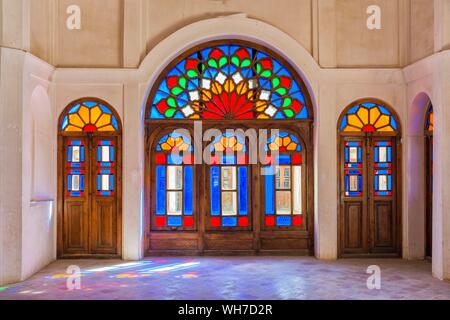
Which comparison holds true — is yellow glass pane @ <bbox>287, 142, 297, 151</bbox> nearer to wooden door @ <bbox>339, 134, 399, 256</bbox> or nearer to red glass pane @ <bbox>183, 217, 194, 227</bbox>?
wooden door @ <bbox>339, 134, 399, 256</bbox>

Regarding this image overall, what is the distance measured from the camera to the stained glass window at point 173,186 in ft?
32.3

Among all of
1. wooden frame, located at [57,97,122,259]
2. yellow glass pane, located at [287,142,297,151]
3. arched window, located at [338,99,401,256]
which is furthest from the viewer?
yellow glass pane, located at [287,142,297,151]

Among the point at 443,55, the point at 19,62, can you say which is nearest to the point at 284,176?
the point at 443,55

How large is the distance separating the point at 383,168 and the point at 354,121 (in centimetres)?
104

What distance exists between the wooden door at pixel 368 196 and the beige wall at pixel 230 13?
1.55 m

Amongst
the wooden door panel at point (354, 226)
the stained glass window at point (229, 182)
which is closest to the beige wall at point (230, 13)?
the stained glass window at point (229, 182)

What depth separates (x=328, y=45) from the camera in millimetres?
9578

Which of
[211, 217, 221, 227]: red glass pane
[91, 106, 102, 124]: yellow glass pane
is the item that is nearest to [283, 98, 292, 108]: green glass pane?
[211, 217, 221, 227]: red glass pane

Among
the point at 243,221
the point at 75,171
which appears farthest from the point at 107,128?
the point at 243,221

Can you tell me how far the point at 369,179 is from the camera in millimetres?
9641

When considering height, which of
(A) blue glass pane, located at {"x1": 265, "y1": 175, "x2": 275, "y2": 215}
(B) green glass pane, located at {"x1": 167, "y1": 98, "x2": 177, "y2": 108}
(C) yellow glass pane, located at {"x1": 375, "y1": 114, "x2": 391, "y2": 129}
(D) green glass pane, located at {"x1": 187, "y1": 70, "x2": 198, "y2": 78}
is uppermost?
(D) green glass pane, located at {"x1": 187, "y1": 70, "x2": 198, "y2": 78}

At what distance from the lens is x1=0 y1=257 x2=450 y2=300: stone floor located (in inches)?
271

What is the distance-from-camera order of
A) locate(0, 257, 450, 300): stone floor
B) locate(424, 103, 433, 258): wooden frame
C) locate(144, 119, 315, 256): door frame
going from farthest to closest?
locate(144, 119, 315, 256): door frame, locate(424, 103, 433, 258): wooden frame, locate(0, 257, 450, 300): stone floor

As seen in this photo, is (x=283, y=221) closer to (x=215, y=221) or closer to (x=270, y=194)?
(x=270, y=194)
